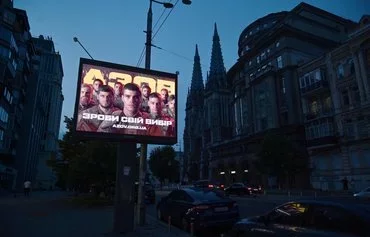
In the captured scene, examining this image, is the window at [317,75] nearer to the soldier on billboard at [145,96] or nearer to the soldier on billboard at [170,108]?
the soldier on billboard at [170,108]

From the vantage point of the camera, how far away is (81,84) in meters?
11.9

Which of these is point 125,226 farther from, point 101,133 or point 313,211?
point 313,211

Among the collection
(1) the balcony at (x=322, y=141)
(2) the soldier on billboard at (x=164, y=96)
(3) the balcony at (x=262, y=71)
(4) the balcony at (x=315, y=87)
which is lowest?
(2) the soldier on billboard at (x=164, y=96)

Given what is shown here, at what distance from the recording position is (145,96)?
1283 centimetres

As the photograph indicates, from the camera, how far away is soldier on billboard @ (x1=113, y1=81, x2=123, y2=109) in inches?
477

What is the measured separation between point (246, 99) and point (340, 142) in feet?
89.4

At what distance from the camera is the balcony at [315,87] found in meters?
42.7

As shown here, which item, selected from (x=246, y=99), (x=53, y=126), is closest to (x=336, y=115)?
(x=246, y=99)

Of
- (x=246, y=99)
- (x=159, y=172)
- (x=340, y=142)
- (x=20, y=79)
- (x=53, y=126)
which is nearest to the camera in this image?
(x=340, y=142)

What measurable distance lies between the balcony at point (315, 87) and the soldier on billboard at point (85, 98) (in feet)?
126

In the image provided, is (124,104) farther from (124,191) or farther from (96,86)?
(124,191)

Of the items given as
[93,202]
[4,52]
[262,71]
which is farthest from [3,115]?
[262,71]

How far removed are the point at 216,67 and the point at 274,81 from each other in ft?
212

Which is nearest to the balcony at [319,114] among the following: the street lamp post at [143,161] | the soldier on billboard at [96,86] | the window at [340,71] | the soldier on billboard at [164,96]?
the window at [340,71]
